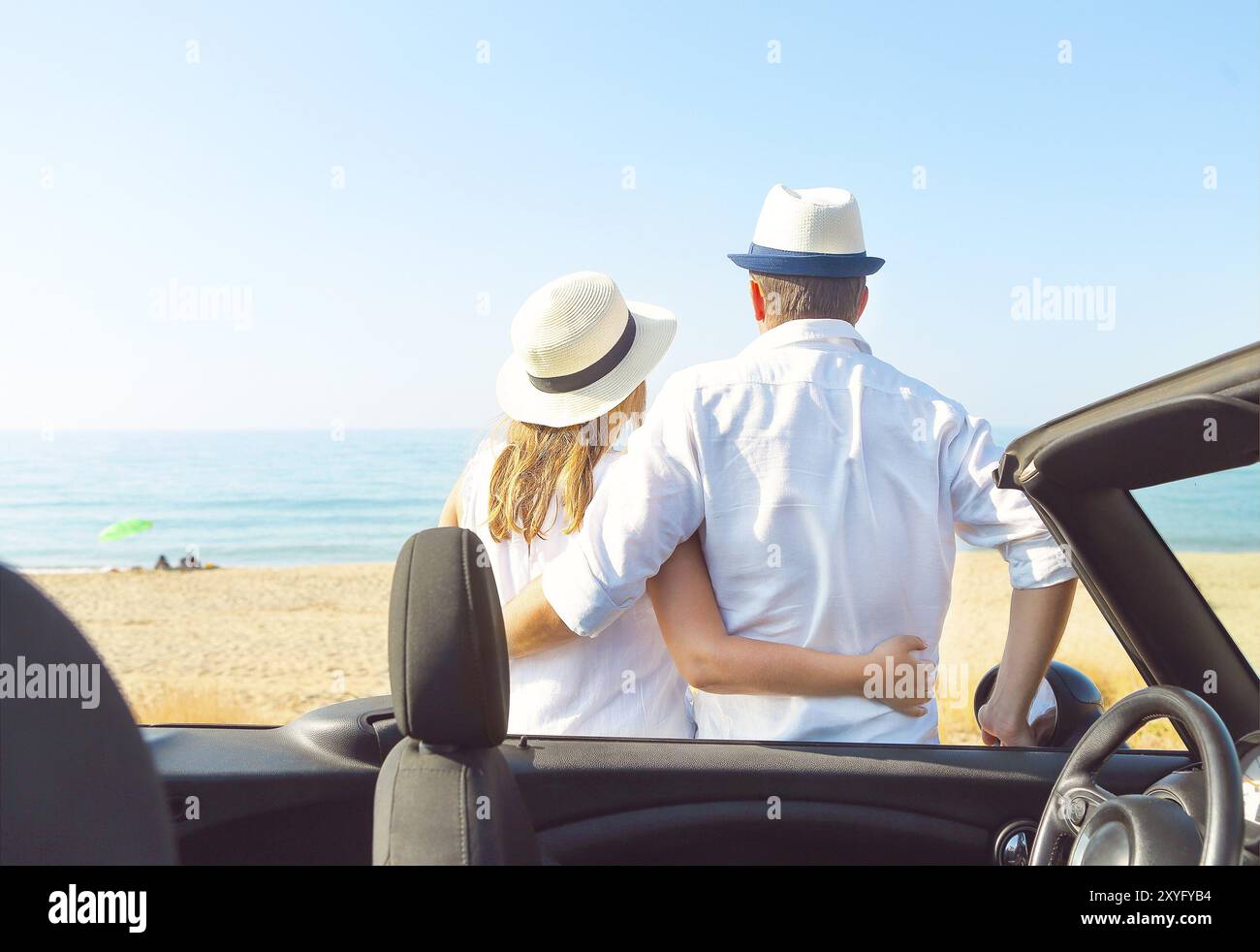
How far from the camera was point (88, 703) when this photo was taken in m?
1.11

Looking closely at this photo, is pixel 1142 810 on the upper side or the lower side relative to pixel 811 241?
lower

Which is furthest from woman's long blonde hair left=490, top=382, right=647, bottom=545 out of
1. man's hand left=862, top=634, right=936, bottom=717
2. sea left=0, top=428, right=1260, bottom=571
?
sea left=0, top=428, right=1260, bottom=571

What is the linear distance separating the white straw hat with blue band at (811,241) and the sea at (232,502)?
1987cm

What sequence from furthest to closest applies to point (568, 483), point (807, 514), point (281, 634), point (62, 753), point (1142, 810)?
point (281, 634) → point (568, 483) → point (807, 514) → point (1142, 810) → point (62, 753)

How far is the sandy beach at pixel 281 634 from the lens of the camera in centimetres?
895

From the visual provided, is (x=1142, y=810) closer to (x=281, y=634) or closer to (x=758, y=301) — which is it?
(x=758, y=301)

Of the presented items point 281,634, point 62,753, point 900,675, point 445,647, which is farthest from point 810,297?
point 281,634

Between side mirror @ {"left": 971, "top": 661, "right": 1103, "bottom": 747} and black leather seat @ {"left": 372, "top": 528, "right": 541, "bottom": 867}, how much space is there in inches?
47.9

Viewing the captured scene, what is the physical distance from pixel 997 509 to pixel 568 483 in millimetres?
823

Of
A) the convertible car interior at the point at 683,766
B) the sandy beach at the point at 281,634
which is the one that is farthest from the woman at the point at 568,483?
the sandy beach at the point at 281,634

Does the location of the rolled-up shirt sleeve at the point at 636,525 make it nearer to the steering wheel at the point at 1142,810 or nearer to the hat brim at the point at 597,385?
the hat brim at the point at 597,385

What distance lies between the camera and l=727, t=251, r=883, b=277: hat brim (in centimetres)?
217

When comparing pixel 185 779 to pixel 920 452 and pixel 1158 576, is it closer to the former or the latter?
pixel 920 452

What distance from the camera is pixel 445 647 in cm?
133
